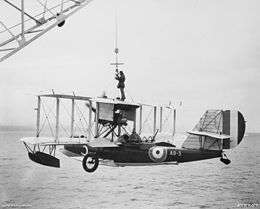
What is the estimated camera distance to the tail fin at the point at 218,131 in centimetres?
1856

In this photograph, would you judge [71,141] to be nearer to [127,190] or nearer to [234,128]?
[234,128]

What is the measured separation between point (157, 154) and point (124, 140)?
1604 mm

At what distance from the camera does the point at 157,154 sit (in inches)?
688

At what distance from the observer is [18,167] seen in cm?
5738

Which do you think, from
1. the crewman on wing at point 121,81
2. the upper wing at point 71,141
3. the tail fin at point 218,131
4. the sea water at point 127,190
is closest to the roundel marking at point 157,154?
the tail fin at point 218,131

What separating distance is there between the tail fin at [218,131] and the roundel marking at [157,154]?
166cm

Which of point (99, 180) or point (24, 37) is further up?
point (24, 37)

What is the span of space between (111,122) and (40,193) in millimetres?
23735

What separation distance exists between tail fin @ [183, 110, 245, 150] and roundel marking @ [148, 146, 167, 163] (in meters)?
1.66

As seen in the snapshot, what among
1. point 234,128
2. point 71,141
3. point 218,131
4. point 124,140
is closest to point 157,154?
point 124,140

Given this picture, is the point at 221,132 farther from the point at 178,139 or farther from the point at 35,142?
the point at 35,142

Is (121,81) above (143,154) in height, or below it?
above

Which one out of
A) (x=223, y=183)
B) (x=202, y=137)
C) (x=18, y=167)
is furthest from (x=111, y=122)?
(x=18, y=167)

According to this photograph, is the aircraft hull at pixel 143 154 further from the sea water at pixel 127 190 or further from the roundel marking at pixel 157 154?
the sea water at pixel 127 190
